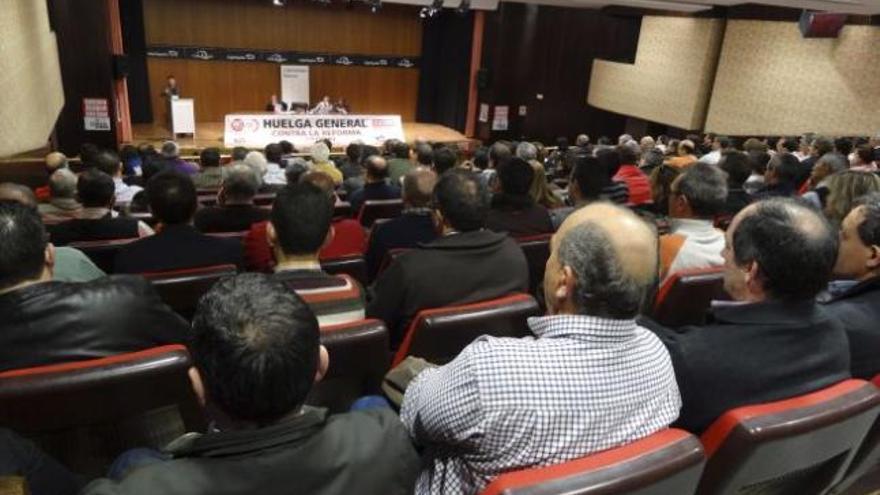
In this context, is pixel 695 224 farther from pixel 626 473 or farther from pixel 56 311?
pixel 56 311

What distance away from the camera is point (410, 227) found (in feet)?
10.6

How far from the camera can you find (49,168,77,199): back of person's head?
373cm

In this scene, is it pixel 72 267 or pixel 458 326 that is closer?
pixel 458 326

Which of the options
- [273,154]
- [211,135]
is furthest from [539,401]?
[211,135]

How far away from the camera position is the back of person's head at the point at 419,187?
3305 millimetres

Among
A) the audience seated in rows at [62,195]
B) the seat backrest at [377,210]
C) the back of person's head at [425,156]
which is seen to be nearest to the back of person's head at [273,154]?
the back of person's head at [425,156]

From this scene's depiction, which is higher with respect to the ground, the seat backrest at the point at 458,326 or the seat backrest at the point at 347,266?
the seat backrest at the point at 458,326

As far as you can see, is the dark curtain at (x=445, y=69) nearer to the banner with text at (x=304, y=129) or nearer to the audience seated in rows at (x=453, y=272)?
the banner with text at (x=304, y=129)

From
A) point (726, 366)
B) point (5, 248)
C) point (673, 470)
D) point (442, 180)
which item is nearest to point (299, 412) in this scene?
point (673, 470)

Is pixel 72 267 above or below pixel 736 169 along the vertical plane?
below

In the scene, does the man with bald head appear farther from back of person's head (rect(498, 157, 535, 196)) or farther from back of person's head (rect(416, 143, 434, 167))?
back of person's head (rect(416, 143, 434, 167))

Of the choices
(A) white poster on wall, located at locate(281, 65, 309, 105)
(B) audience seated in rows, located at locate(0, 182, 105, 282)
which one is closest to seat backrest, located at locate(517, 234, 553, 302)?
(B) audience seated in rows, located at locate(0, 182, 105, 282)

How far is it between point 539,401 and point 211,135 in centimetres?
1143

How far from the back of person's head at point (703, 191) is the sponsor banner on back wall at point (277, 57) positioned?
38.9 ft
